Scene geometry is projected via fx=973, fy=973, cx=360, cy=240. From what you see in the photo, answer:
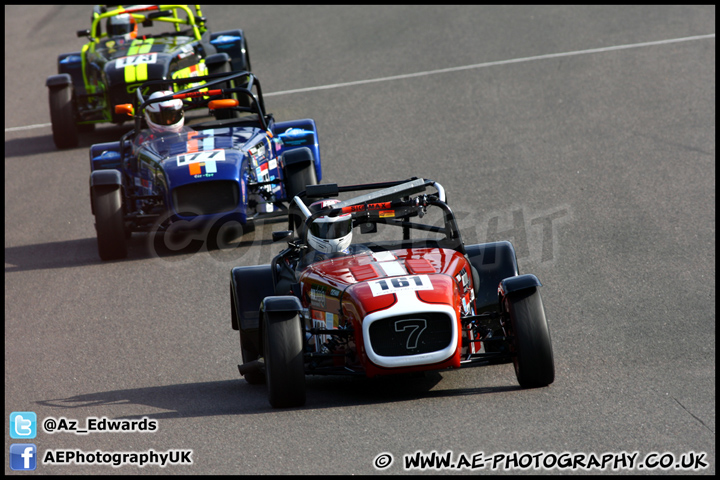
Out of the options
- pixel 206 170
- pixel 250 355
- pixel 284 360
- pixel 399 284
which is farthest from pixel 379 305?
pixel 206 170

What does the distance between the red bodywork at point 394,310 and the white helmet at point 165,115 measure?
231 inches

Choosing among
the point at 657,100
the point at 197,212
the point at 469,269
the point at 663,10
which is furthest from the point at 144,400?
the point at 663,10

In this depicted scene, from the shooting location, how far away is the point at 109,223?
11.9 metres

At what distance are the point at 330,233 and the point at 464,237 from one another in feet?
13.5

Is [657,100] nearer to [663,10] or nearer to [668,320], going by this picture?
[663,10]

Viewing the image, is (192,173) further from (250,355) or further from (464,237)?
(250,355)

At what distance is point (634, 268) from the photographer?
1041 centimetres

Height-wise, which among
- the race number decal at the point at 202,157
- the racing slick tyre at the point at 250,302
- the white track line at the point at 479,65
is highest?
the race number decal at the point at 202,157

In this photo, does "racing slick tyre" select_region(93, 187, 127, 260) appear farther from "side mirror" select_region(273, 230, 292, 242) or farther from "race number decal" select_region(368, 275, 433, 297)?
"race number decal" select_region(368, 275, 433, 297)

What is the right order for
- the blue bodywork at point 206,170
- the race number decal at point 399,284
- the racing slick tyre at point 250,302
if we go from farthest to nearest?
1. the blue bodywork at point 206,170
2. the racing slick tyre at point 250,302
3. the race number decal at point 399,284

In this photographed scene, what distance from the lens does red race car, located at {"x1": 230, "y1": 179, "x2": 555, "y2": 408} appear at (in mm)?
6891

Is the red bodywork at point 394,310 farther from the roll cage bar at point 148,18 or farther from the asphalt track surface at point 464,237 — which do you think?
the roll cage bar at point 148,18

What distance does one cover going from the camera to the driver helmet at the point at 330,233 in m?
7.98

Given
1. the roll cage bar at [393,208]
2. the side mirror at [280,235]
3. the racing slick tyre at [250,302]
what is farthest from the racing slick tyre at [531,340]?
the side mirror at [280,235]
